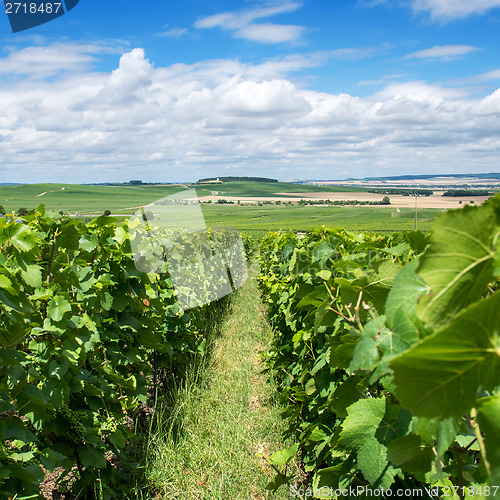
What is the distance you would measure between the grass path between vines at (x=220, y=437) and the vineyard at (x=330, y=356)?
0.27m

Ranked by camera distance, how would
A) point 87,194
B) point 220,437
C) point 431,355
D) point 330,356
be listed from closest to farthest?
1. point 431,355
2. point 330,356
3. point 220,437
4. point 87,194

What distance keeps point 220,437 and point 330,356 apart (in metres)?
2.59

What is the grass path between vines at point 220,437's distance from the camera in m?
3.15

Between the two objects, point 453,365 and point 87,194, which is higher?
point 87,194

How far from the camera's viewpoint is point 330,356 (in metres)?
1.70

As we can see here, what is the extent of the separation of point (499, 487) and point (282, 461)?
5.55 feet

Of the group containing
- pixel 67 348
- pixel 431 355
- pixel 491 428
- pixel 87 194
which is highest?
pixel 87 194

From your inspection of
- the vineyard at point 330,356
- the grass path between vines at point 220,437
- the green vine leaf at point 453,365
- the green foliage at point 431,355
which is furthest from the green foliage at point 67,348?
the green vine leaf at point 453,365

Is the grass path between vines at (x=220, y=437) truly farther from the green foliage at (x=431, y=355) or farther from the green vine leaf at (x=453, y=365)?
the green vine leaf at (x=453, y=365)

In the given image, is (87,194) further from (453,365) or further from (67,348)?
(453,365)

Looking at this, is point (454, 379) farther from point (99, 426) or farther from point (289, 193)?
point (289, 193)

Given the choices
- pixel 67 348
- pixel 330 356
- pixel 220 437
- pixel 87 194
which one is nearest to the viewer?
pixel 330 356

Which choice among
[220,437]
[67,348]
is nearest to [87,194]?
[220,437]

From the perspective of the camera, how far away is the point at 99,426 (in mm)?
2654
